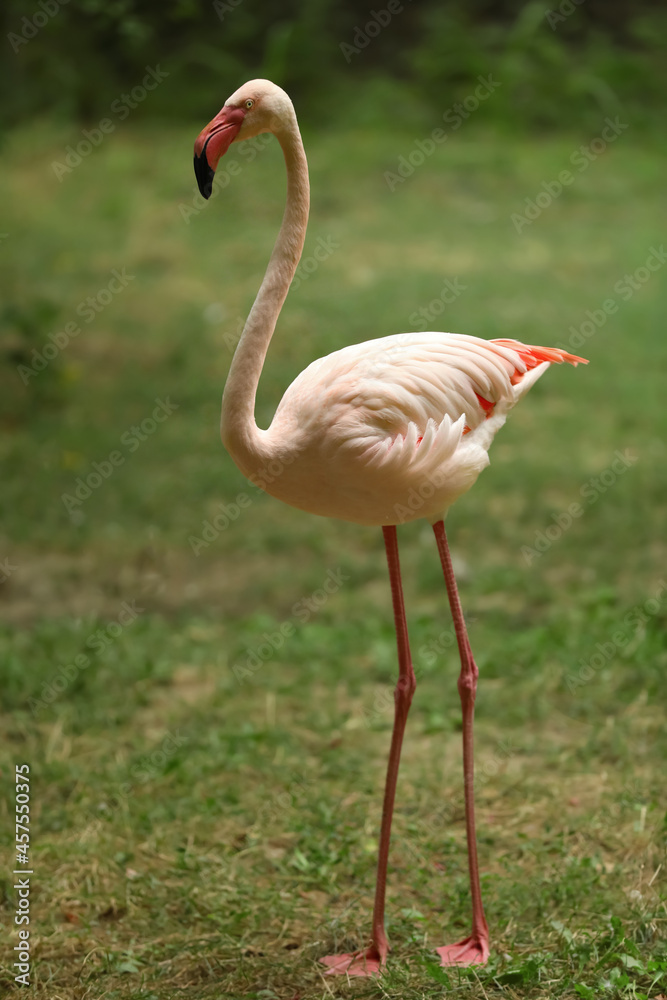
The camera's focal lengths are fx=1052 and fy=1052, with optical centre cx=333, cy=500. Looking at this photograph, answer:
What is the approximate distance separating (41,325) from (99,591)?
113 inches

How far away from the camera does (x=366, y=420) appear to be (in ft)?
8.93

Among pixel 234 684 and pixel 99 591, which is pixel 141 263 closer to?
pixel 99 591

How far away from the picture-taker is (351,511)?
111 inches

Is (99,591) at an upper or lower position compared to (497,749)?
lower

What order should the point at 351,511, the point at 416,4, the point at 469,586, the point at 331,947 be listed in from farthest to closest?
the point at 416,4
the point at 469,586
the point at 331,947
the point at 351,511

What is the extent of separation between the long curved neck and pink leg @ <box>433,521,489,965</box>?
2.21 feet

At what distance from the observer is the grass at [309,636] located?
319 cm

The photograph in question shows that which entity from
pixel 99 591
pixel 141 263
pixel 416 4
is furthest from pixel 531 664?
pixel 416 4
